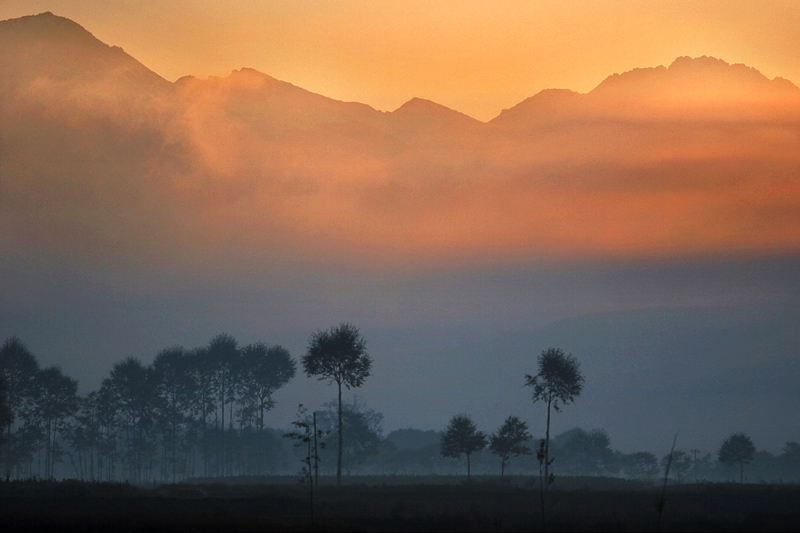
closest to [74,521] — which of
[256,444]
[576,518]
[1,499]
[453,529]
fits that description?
[1,499]

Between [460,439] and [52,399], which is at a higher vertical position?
[52,399]

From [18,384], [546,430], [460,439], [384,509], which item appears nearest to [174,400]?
[18,384]

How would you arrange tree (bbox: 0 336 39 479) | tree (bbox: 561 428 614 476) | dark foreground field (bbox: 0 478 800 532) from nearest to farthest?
dark foreground field (bbox: 0 478 800 532)
tree (bbox: 0 336 39 479)
tree (bbox: 561 428 614 476)

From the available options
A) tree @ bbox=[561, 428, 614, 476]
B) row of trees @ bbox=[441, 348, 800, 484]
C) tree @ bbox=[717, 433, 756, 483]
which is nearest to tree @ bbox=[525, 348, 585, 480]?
row of trees @ bbox=[441, 348, 800, 484]

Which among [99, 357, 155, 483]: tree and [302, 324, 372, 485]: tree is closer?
[302, 324, 372, 485]: tree

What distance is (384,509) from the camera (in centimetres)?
5803

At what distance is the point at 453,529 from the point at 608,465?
16143cm

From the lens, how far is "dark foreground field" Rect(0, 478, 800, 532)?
4669 centimetres

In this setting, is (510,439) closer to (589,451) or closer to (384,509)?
(384,509)

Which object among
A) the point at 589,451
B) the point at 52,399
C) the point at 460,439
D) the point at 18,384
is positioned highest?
the point at 18,384

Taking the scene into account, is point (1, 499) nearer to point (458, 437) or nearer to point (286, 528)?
point (286, 528)

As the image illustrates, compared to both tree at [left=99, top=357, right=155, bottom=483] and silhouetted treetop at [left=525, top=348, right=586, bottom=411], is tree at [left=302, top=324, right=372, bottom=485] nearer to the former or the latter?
silhouetted treetop at [left=525, top=348, right=586, bottom=411]

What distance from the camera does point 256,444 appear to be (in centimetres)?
15800

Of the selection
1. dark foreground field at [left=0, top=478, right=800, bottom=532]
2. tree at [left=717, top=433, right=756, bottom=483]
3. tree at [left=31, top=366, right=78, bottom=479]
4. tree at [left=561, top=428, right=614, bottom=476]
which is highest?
tree at [left=31, top=366, right=78, bottom=479]
